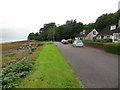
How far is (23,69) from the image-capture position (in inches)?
268

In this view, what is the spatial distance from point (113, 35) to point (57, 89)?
32129mm

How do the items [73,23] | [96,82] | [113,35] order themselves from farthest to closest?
[73,23]
[113,35]
[96,82]

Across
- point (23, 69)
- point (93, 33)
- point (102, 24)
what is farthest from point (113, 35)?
point (23, 69)

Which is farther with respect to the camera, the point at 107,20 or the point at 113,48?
the point at 107,20

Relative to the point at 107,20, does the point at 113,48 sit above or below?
below

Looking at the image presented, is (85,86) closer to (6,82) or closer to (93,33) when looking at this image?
(6,82)

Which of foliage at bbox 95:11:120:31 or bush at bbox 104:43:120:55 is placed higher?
foliage at bbox 95:11:120:31

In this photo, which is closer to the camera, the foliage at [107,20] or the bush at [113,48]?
the bush at [113,48]

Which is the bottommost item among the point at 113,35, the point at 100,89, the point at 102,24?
the point at 100,89

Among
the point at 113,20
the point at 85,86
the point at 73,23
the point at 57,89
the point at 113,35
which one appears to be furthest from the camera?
the point at 73,23

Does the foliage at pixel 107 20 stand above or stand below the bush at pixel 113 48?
above

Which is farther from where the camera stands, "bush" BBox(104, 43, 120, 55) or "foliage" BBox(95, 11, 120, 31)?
"foliage" BBox(95, 11, 120, 31)

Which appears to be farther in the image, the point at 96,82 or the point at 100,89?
the point at 96,82

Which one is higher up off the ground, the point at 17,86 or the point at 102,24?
the point at 102,24
